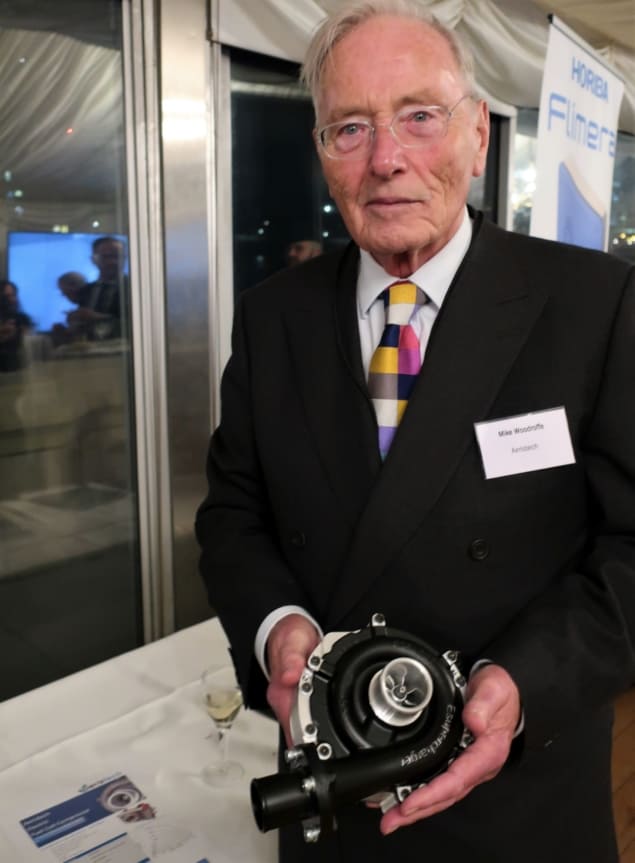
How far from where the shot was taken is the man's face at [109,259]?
7.57ft

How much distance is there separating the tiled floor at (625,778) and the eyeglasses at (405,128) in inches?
75.3

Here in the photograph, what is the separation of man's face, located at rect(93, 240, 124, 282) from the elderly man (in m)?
1.48

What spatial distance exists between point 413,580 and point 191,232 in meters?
1.76

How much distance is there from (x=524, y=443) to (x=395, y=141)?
389 mm

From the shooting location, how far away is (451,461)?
0.89 meters

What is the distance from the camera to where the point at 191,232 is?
2.39 m

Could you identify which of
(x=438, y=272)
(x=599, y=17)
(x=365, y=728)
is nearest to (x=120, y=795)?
(x=365, y=728)

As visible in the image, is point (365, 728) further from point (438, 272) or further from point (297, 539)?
point (438, 272)

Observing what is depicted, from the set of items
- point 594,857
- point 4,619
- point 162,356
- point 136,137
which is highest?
point 136,137

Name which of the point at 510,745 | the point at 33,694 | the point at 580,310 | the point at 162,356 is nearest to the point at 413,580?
the point at 510,745

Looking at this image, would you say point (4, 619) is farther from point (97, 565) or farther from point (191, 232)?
point (191, 232)

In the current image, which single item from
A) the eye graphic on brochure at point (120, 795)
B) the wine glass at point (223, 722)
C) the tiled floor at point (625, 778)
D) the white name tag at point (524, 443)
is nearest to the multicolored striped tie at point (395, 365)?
the white name tag at point (524, 443)

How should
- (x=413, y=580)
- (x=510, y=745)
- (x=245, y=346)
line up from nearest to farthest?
(x=510, y=745), (x=413, y=580), (x=245, y=346)

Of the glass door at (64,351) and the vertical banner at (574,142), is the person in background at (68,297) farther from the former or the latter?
the vertical banner at (574,142)
